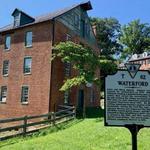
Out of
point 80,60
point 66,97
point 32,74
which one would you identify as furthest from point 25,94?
point 80,60

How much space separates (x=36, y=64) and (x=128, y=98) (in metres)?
26.9

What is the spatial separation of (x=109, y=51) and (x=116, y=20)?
6.60 meters

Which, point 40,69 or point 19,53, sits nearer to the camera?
point 40,69

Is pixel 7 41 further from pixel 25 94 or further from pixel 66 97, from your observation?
pixel 66 97

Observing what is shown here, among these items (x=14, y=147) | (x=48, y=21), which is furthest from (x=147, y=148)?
Answer: (x=48, y=21)

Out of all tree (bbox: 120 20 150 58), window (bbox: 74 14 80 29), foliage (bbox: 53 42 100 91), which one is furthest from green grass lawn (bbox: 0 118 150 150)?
tree (bbox: 120 20 150 58)

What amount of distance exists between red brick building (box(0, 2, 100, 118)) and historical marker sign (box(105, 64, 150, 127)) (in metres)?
24.6

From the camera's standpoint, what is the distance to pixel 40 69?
31766 millimetres

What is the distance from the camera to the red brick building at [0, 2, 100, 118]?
31125mm

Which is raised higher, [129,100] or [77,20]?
[77,20]

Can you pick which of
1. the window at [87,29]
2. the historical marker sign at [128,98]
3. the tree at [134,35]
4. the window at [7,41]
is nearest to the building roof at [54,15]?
the window at [7,41]

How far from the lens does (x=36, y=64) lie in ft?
106

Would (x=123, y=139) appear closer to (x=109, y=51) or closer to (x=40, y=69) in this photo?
(x=40, y=69)

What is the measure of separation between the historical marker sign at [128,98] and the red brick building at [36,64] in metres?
24.6
